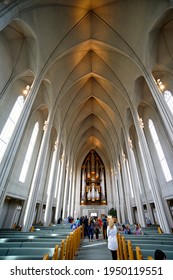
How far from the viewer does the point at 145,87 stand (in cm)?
1277

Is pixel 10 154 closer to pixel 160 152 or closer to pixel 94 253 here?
pixel 94 253

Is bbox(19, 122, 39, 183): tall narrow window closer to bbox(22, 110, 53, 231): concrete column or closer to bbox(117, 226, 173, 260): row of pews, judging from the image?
bbox(22, 110, 53, 231): concrete column

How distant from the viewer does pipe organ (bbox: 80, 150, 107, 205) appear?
1023 inches

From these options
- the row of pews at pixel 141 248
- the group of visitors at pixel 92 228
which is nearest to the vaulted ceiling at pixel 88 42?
the row of pews at pixel 141 248

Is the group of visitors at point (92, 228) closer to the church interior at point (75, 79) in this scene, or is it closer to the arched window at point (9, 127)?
the church interior at point (75, 79)

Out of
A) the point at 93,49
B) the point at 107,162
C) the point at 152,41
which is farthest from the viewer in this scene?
the point at 107,162

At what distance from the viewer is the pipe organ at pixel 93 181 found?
2599 cm

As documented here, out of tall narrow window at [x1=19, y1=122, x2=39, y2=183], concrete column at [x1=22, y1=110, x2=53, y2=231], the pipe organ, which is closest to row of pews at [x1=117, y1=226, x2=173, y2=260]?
concrete column at [x1=22, y1=110, x2=53, y2=231]

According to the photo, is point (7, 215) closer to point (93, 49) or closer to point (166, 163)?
point (166, 163)

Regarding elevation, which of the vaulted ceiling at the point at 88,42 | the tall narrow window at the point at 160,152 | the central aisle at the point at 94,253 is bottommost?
the central aisle at the point at 94,253

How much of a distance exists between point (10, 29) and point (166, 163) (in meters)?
14.8

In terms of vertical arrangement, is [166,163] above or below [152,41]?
below

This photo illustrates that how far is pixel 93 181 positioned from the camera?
2792 centimetres
